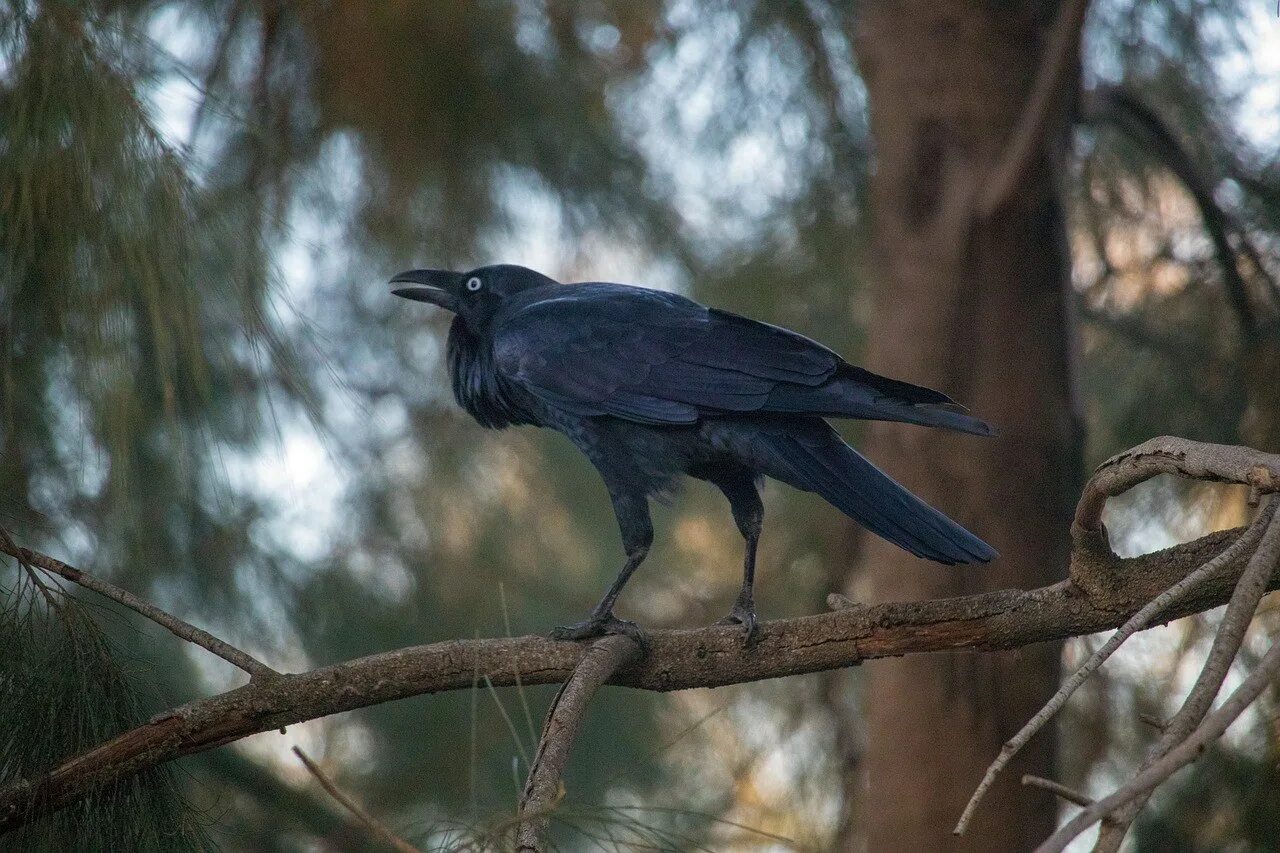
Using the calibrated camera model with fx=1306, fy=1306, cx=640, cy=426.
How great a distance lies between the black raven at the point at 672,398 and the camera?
7.80 feet

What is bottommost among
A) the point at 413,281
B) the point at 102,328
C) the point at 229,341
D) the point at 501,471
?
the point at 102,328

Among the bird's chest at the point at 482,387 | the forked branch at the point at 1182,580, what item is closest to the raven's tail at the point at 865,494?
the forked branch at the point at 1182,580

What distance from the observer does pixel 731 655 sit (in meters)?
2.28

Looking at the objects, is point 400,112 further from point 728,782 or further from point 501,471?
point 728,782

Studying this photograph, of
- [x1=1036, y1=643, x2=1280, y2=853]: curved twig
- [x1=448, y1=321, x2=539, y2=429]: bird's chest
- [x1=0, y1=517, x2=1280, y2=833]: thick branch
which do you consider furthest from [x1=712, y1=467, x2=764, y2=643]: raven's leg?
[x1=1036, y1=643, x2=1280, y2=853]: curved twig

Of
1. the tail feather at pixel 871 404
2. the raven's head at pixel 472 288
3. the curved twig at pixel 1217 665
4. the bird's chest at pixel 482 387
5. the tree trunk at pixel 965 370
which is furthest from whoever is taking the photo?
the tree trunk at pixel 965 370

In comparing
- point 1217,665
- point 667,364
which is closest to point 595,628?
point 667,364

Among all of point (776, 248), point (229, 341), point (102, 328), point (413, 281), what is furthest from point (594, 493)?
point (102, 328)

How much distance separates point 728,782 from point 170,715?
372 centimetres

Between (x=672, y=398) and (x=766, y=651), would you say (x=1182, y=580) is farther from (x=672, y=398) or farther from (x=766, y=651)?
(x=672, y=398)

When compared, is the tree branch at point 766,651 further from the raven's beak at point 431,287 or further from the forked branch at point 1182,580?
the raven's beak at point 431,287

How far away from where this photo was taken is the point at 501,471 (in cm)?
592

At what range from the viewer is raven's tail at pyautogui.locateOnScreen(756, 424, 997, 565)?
2299mm

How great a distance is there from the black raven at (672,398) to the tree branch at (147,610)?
67 centimetres
